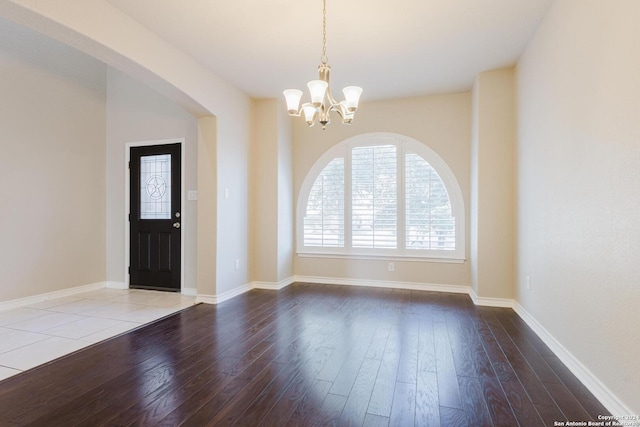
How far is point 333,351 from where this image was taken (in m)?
2.72

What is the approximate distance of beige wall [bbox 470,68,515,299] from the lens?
4000mm

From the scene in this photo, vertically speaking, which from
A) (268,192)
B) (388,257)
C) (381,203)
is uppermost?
(268,192)

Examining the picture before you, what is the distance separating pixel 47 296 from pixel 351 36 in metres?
4.86

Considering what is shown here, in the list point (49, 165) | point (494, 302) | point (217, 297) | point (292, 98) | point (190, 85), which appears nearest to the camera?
point (292, 98)

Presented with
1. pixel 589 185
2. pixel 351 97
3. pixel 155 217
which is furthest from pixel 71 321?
pixel 589 185

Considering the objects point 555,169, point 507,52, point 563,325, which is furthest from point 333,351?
point 507,52

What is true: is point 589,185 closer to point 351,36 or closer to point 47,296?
point 351,36

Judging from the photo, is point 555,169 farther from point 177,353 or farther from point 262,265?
point 262,265

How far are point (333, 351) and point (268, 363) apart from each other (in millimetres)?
545

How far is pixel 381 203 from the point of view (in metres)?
5.10

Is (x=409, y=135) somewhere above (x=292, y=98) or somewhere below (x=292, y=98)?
above

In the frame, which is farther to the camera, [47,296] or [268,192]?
[268,192]

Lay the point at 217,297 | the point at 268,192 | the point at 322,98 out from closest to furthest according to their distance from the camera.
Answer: the point at 322,98
the point at 217,297
the point at 268,192

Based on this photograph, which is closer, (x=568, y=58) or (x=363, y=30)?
(x=568, y=58)
